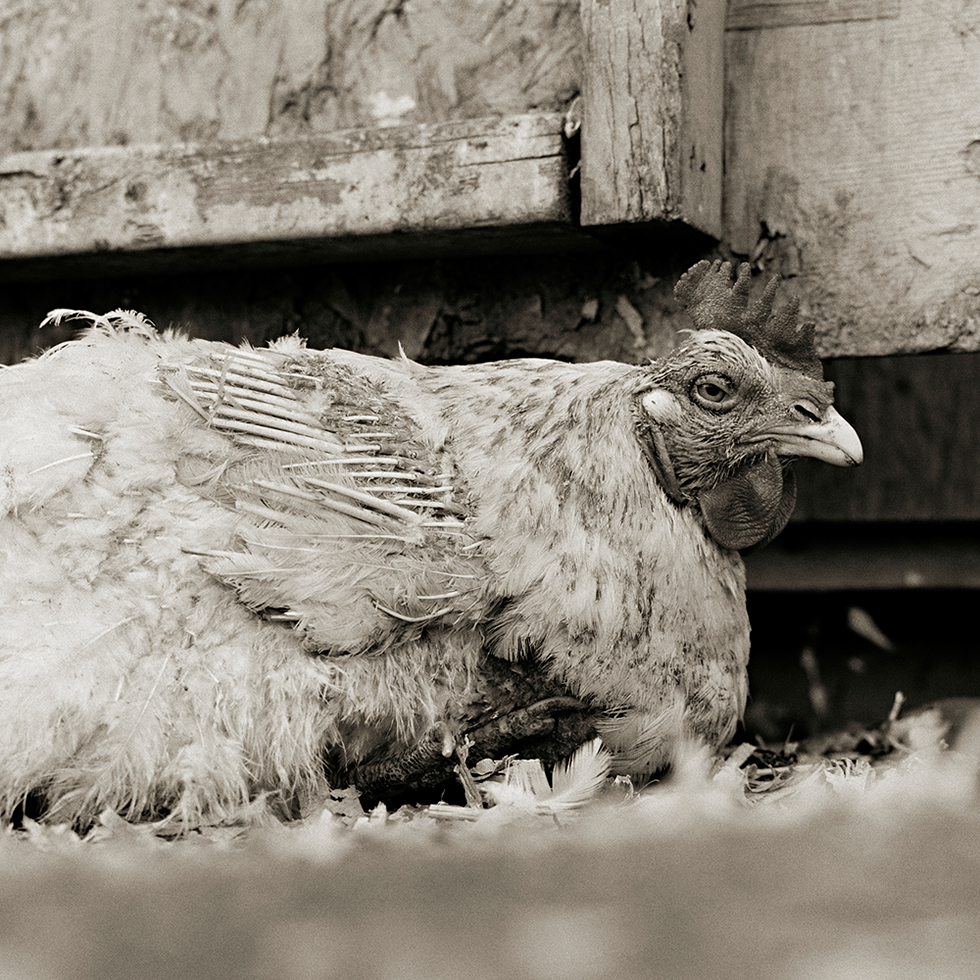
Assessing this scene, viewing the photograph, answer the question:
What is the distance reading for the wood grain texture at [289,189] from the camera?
7.73 ft

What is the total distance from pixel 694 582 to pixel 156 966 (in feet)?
4.46

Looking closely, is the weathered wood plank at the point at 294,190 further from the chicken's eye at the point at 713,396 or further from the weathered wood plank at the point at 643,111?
the chicken's eye at the point at 713,396

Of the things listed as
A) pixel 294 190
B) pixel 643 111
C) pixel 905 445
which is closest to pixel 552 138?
pixel 643 111

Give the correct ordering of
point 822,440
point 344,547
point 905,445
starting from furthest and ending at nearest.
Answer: point 905,445, point 822,440, point 344,547

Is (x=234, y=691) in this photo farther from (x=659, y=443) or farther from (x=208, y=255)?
(x=208, y=255)

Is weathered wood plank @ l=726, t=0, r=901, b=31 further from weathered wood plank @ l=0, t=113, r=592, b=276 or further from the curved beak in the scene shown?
the curved beak

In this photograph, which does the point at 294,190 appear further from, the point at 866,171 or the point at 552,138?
the point at 866,171

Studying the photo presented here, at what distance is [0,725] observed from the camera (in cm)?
171

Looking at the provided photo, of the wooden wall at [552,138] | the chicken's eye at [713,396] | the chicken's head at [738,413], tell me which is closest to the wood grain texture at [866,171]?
the wooden wall at [552,138]

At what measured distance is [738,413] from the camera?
80.4 inches

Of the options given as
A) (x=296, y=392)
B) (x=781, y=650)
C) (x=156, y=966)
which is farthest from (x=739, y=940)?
(x=781, y=650)

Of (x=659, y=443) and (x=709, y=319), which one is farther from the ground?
(x=709, y=319)

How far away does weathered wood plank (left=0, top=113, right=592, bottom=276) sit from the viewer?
2359 mm

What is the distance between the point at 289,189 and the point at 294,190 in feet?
0.04
